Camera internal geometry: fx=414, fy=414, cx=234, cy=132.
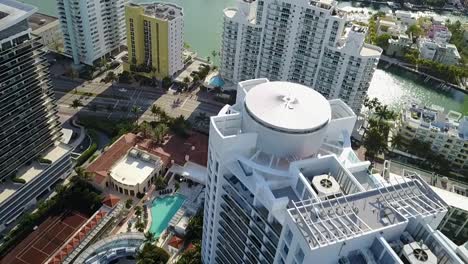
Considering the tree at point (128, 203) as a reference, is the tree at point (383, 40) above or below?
above

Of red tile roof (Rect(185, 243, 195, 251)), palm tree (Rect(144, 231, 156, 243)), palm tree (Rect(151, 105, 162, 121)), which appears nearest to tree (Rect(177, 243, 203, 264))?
red tile roof (Rect(185, 243, 195, 251))

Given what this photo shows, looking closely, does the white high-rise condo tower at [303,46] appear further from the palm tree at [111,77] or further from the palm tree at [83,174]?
the palm tree at [83,174]

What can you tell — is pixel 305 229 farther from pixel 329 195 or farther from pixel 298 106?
pixel 298 106

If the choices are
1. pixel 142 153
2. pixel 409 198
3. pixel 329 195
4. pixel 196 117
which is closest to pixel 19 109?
pixel 142 153

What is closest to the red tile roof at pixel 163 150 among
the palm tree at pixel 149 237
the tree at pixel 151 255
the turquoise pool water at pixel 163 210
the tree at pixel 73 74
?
the turquoise pool water at pixel 163 210

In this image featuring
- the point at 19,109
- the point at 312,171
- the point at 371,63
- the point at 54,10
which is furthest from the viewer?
the point at 54,10

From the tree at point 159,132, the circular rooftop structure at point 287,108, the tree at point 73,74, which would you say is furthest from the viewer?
the tree at point 73,74
